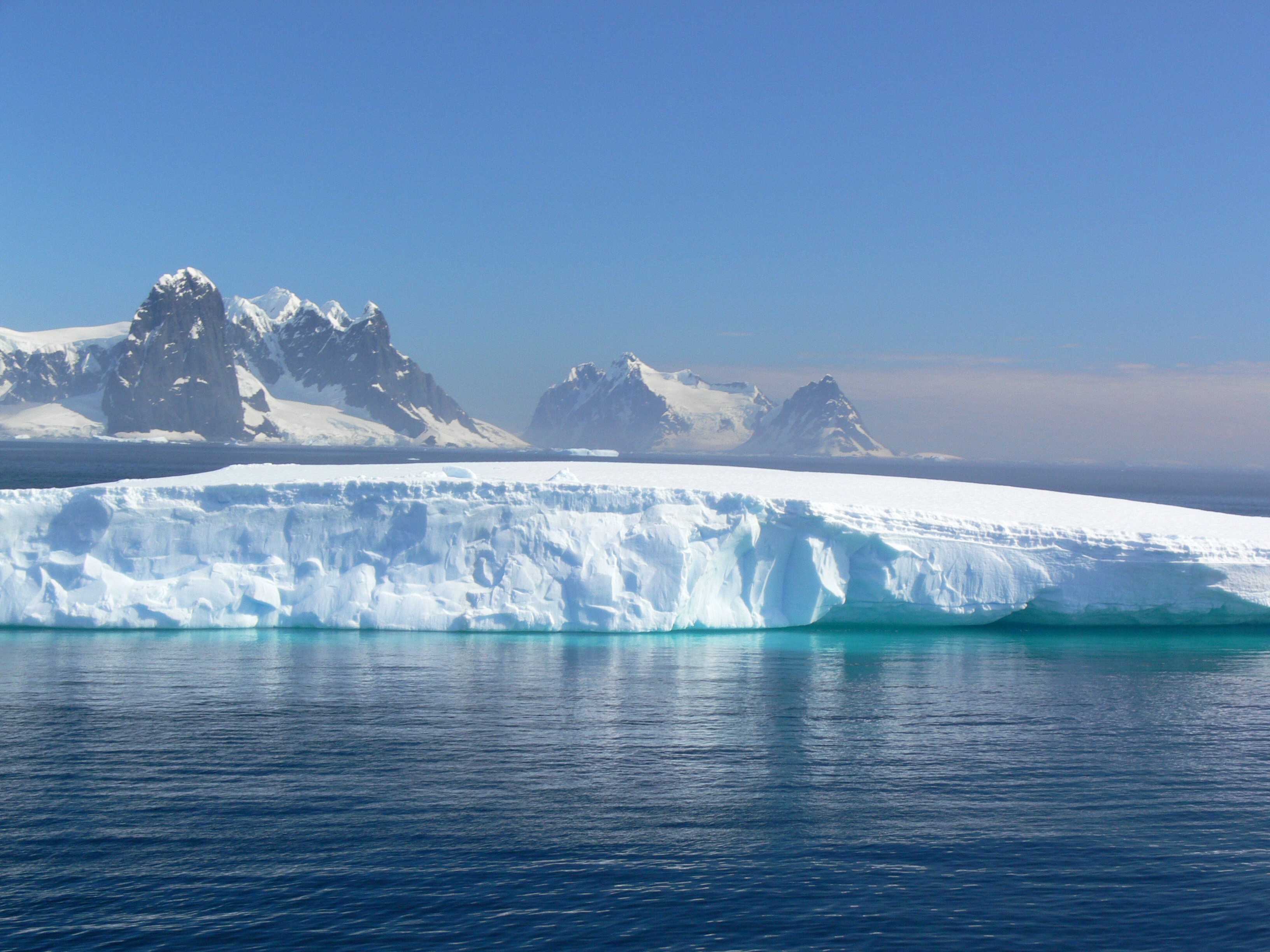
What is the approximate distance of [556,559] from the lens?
20.0 metres

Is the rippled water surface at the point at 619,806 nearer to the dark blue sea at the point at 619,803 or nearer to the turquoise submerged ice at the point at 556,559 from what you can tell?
the dark blue sea at the point at 619,803

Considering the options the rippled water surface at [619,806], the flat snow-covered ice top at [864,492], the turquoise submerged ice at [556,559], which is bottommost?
the rippled water surface at [619,806]

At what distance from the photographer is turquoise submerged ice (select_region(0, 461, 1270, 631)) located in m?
19.6

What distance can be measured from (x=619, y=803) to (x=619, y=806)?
70mm

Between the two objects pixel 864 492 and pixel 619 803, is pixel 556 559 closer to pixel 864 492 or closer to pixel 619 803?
pixel 864 492

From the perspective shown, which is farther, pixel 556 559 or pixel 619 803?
pixel 556 559

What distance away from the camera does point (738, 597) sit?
2098 centimetres

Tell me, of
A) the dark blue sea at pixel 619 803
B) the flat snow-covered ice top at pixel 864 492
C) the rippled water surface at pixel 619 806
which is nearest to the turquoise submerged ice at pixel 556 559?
the flat snow-covered ice top at pixel 864 492

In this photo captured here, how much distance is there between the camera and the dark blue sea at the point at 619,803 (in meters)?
7.63

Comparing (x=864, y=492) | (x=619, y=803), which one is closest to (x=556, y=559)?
(x=864, y=492)

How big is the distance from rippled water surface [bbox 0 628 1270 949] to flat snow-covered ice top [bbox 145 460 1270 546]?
5.33 meters

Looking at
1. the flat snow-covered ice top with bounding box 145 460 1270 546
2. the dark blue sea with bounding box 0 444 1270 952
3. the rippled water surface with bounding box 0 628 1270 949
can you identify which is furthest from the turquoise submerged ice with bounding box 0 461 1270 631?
the rippled water surface with bounding box 0 628 1270 949

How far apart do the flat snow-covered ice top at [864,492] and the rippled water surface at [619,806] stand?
5325mm

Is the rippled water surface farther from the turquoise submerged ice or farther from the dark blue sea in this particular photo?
the turquoise submerged ice
